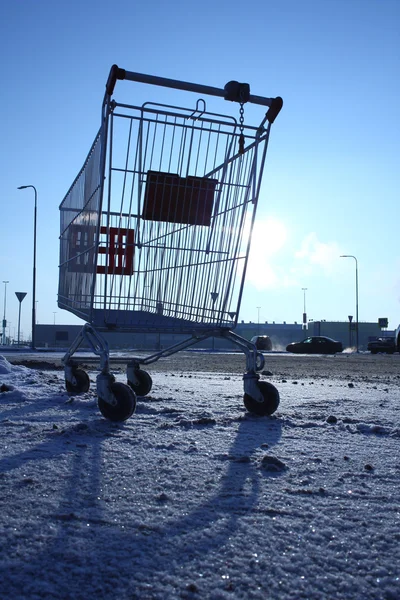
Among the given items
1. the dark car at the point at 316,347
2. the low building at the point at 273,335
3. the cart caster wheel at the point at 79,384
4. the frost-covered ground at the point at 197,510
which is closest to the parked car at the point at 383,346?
the dark car at the point at 316,347

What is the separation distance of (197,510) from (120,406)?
5.49 feet

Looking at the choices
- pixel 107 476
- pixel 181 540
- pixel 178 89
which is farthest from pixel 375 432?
pixel 178 89

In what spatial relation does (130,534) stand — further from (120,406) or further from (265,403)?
(265,403)

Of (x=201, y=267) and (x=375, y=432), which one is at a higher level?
(x=201, y=267)

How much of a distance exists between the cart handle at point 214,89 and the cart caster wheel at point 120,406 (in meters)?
1.88

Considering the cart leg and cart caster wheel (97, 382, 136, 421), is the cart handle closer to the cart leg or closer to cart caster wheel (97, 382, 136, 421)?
the cart leg

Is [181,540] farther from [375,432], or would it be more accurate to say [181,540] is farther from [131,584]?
[375,432]

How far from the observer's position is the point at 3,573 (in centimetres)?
133

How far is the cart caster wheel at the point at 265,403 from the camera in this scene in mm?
3930

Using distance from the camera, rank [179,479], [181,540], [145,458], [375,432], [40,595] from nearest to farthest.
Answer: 1. [40,595]
2. [181,540]
3. [179,479]
4. [145,458]
5. [375,432]

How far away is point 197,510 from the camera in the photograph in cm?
180

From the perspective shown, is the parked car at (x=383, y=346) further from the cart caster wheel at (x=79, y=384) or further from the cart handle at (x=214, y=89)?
the cart handle at (x=214, y=89)

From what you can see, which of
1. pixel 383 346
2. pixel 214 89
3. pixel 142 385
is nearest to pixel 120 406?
pixel 142 385

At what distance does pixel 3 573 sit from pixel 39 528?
268mm
